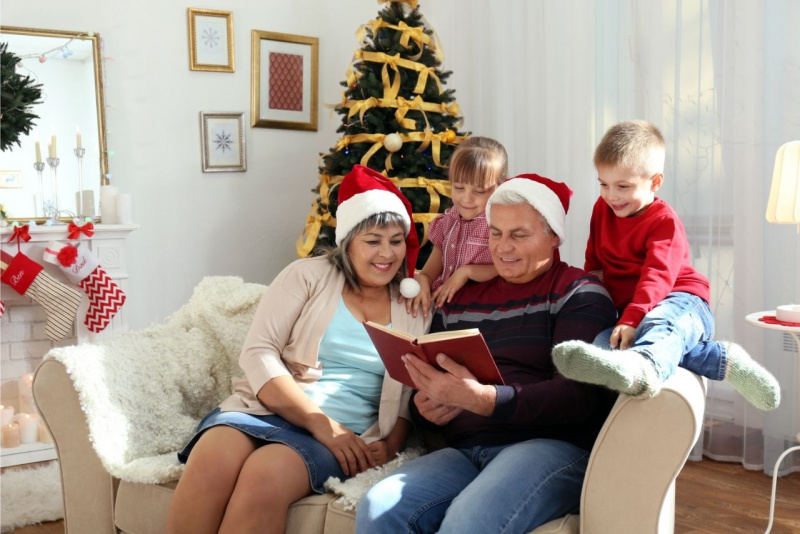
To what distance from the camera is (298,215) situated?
4.53 meters

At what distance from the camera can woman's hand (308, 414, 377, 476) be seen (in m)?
1.90

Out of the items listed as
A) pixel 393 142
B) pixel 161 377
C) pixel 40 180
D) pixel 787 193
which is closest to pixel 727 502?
pixel 787 193

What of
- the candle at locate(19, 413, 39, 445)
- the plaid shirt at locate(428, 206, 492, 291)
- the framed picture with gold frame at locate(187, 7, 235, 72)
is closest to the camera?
the plaid shirt at locate(428, 206, 492, 291)

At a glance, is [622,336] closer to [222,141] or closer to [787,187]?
[787,187]

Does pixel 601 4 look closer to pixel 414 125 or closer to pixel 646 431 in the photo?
pixel 414 125

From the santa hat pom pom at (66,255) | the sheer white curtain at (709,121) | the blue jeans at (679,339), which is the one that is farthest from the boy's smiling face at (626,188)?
the santa hat pom pom at (66,255)

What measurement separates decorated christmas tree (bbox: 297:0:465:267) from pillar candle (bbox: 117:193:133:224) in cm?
98

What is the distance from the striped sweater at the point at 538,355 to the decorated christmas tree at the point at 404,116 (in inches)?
55.0

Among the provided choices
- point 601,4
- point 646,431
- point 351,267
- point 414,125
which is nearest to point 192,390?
point 351,267

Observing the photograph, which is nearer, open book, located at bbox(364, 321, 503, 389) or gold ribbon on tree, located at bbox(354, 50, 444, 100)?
open book, located at bbox(364, 321, 503, 389)

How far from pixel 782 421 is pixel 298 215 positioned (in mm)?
2668

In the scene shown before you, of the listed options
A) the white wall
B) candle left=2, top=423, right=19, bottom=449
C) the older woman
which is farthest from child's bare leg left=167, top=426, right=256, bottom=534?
the white wall

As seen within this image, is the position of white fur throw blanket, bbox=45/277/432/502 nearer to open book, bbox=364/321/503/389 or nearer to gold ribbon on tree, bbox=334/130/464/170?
open book, bbox=364/321/503/389

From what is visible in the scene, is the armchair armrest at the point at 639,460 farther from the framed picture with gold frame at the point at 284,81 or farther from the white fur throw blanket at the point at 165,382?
the framed picture with gold frame at the point at 284,81
